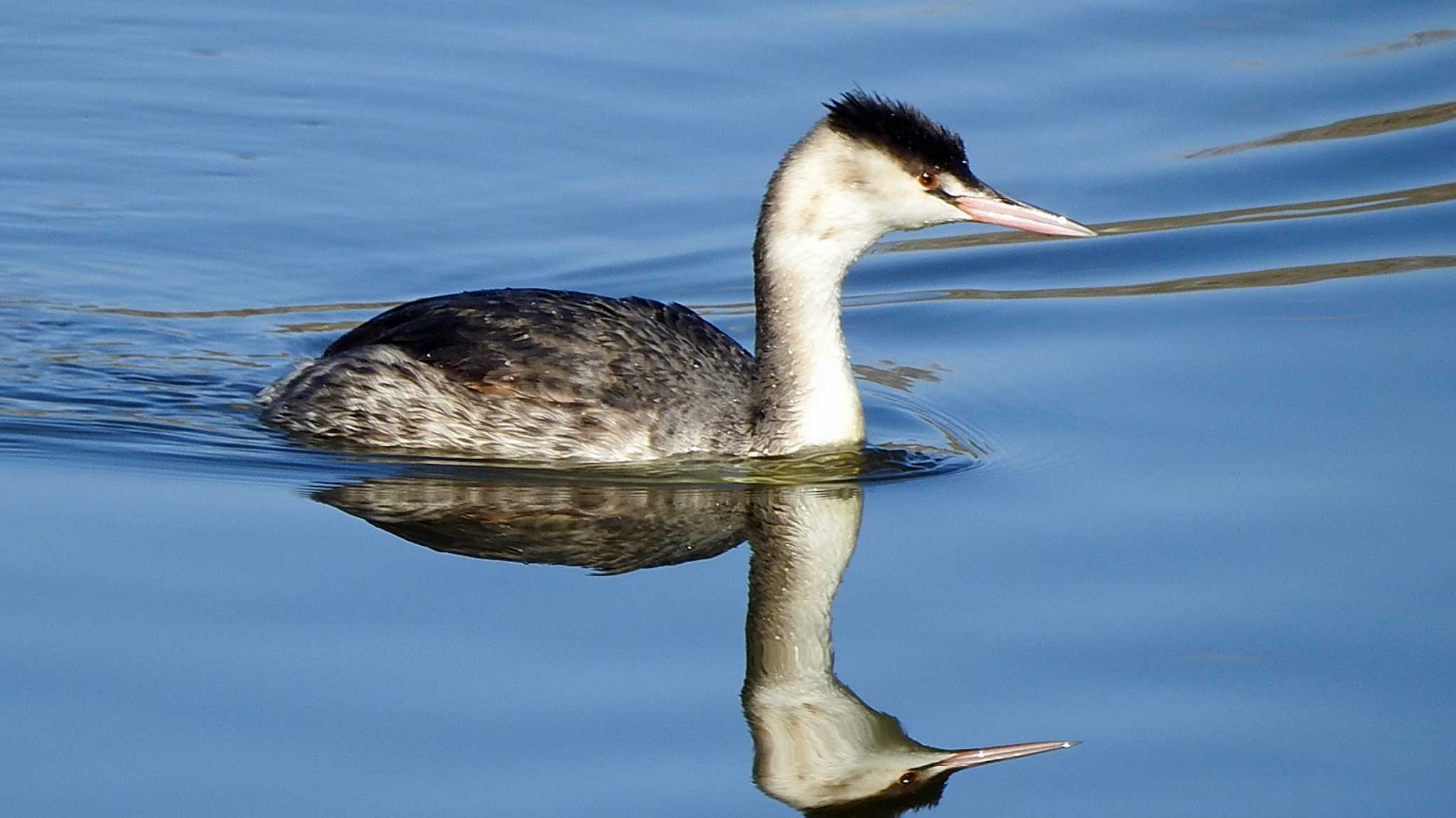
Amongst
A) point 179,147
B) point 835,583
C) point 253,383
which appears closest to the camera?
point 835,583

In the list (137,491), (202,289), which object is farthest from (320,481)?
(202,289)

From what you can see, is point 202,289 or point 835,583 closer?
point 835,583

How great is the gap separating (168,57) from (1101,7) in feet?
19.4

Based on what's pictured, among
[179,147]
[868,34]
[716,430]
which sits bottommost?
[716,430]

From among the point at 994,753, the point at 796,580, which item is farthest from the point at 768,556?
the point at 994,753

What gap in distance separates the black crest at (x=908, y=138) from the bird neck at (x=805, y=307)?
0.52 feet

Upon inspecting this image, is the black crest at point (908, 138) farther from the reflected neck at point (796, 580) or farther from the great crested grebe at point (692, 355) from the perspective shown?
the reflected neck at point (796, 580)

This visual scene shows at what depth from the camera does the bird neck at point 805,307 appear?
30.1ft

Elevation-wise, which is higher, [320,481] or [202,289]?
[202,289]

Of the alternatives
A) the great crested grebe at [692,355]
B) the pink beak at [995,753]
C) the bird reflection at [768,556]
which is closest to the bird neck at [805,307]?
the great crested grebe at [692,355]

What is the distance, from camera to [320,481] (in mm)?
9031

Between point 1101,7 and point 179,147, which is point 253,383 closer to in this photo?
point 179,147

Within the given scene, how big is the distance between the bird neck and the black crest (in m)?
0.16

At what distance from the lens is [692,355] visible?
9.53 metres
